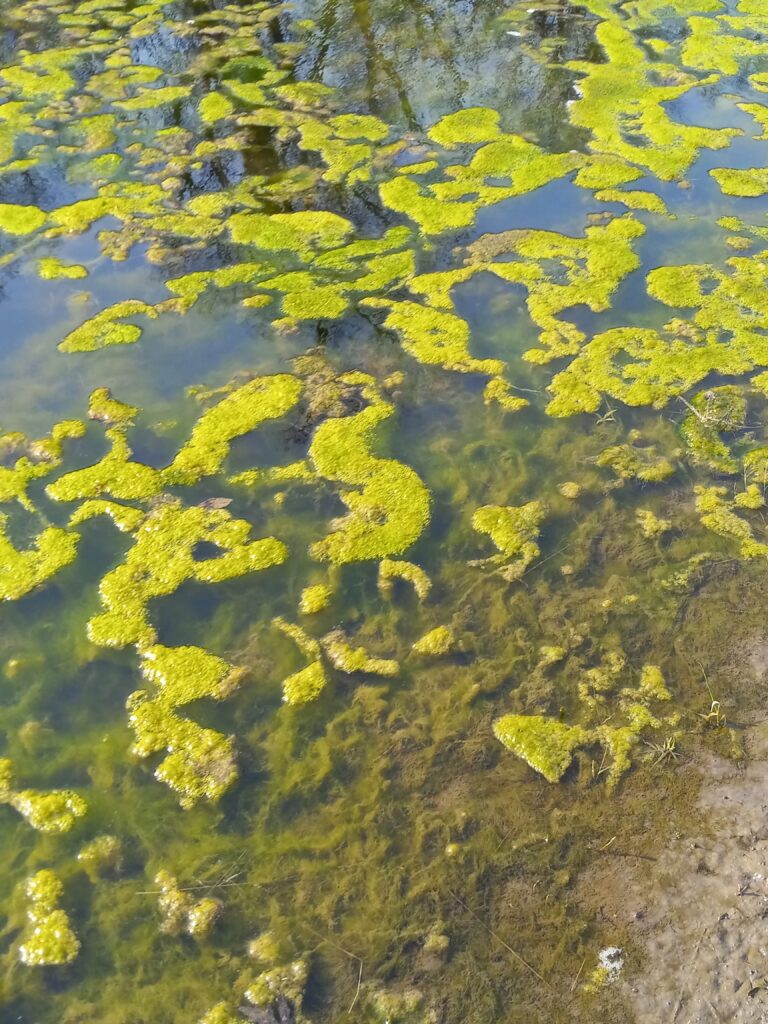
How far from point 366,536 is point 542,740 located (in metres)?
1.36

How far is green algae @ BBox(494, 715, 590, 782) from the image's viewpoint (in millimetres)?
3340

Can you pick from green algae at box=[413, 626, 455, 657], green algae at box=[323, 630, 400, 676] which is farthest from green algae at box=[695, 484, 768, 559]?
green algae at box=[323, 630, 400, 676]

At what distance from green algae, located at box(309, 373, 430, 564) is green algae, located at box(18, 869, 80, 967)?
183 cm

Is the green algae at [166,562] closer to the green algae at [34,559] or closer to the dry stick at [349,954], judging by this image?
the green algae at [34,559]

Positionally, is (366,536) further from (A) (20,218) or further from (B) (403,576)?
(A) (20,218)

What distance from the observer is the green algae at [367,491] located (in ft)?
13.8

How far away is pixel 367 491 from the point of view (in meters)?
4.46

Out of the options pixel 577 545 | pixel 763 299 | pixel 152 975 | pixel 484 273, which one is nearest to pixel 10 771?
pixel 152 975

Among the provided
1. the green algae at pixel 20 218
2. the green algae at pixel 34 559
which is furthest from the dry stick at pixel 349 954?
the green algae at pixel 20 218

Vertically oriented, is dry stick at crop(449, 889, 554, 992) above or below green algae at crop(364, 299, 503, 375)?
below

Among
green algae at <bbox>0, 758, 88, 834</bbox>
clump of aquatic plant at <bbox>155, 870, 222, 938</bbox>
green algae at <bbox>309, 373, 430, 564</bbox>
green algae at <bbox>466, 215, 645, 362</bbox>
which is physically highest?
green algae at <bbox>466, 215, 645, 362</bbox>

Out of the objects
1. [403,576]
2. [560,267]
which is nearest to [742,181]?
[560,267]

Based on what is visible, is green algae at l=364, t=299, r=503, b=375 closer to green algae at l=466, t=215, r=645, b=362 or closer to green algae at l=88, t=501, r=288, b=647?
green algae at l=466, t=215, r=645, b=362

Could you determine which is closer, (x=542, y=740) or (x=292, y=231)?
(x=542, y=740)
